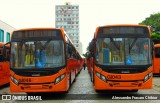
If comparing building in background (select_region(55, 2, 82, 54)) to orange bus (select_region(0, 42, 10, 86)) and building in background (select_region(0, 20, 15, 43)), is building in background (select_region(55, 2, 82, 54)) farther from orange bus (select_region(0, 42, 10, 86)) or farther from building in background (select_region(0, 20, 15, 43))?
orange bus (select_region(0, 42, 10, 86))

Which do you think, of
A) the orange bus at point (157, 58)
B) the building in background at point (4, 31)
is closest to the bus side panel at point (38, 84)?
the orange bus at point (157, 58)

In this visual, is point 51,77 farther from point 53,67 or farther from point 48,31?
point 48,31

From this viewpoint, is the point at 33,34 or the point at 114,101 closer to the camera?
the point at 114,101

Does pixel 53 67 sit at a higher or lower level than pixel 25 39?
lower

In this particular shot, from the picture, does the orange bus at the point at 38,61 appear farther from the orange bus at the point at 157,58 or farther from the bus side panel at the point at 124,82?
the orange bus at the point at 157,58

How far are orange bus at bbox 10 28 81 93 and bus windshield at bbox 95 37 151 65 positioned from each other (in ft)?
4.87

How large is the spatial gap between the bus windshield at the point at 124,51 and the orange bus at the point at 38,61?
148 centimetres

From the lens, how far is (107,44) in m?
13.2

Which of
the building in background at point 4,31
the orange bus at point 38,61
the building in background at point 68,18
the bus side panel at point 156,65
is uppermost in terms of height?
the building in background at point 68,18

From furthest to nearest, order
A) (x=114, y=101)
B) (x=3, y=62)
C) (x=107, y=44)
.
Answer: (x=3, y=62), (x=107, y=44), (x=114, y=101)

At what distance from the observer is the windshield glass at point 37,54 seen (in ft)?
42.5

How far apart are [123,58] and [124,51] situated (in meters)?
0.27

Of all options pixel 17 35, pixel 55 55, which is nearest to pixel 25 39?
pixel 17 35

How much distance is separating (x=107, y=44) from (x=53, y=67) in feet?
7.45
